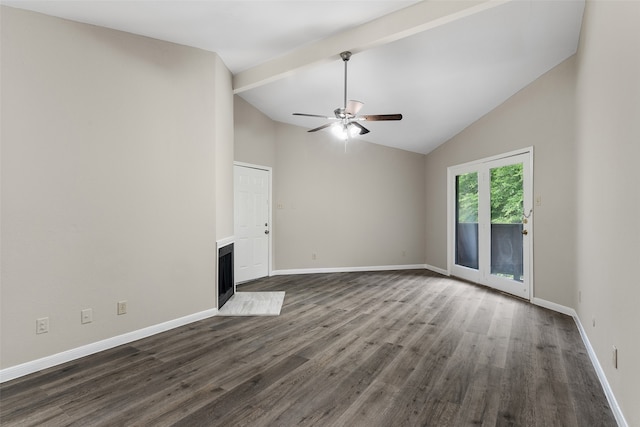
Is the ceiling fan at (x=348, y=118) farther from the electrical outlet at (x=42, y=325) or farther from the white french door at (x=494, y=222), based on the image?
the electrical outlet at (x=42, y=325)

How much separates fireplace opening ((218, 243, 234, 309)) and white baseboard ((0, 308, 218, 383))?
46 centimetres

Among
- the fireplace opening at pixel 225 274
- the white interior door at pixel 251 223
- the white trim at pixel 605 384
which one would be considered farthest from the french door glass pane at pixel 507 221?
the fireplace opening at pixel 225 274

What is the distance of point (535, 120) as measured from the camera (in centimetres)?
430

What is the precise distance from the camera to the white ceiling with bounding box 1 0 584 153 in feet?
9.41

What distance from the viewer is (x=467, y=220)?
19.4 feet

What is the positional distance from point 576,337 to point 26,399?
15.0ft

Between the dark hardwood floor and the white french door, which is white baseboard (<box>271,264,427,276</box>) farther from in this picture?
the dark hardwood floor

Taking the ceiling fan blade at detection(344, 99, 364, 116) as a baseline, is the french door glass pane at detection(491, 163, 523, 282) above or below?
below

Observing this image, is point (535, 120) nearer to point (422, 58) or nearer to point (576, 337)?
point (422, 58)

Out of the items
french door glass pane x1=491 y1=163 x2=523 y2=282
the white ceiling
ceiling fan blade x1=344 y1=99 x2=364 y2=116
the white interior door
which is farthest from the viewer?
the white interior door

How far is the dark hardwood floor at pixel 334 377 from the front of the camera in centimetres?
198

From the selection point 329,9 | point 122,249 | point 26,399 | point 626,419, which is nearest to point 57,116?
point 122,249

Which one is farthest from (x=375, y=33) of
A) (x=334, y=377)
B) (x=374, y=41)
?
(x=334, y=377)

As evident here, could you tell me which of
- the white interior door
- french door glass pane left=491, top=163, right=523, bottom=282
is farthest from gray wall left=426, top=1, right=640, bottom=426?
the white interior door
